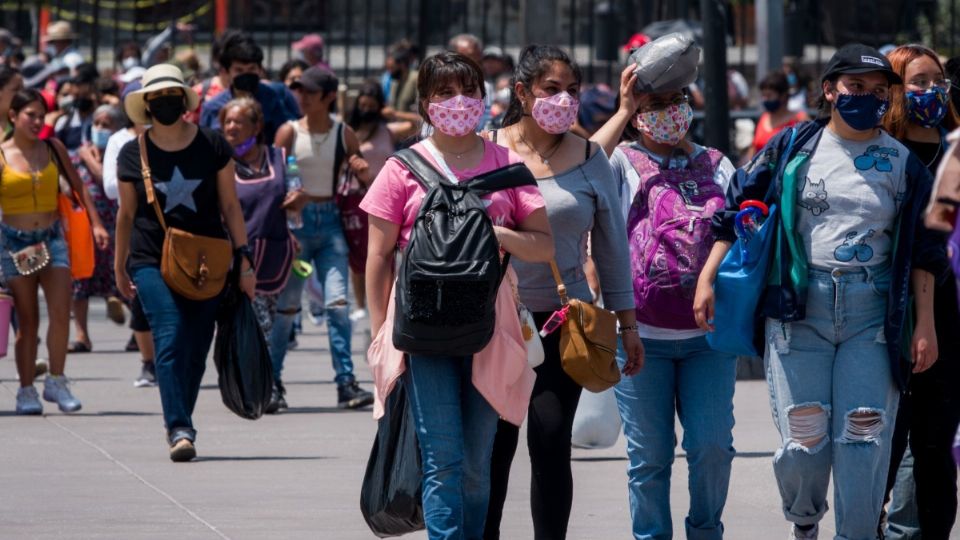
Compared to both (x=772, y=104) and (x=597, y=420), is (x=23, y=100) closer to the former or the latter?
(x=597, y=420)


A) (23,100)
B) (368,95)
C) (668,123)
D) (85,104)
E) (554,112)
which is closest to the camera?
(554,112)

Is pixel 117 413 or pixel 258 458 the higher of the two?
pixel 258 458

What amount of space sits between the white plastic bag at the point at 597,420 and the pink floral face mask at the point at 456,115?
279 cm

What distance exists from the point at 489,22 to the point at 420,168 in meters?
19.0

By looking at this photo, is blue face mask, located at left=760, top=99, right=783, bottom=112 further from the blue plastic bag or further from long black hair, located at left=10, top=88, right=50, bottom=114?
the blue plastic bag

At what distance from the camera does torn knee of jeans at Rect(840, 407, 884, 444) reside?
228 inches

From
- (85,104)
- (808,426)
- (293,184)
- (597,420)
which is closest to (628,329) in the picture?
(808,426)

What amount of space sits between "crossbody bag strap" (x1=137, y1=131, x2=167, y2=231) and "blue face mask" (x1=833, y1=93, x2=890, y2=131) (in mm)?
3868

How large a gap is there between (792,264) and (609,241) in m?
0.60

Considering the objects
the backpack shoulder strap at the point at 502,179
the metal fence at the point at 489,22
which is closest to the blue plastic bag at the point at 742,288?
the backpack shoulder strap at the point at 502,179

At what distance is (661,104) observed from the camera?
6.39 meters

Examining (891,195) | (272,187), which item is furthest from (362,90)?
(891,195)

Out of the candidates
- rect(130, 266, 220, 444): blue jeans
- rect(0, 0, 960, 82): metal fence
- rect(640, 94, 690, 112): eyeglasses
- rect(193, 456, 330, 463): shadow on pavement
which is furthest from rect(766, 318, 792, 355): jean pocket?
rect(0, 0, 960, 82): metal fence

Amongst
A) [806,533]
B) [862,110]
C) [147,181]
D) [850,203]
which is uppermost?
[862,110]
